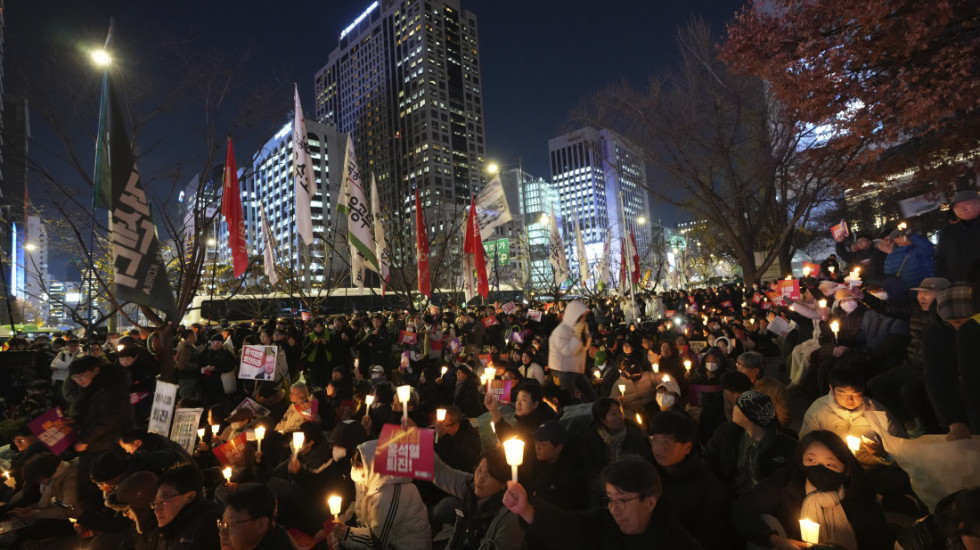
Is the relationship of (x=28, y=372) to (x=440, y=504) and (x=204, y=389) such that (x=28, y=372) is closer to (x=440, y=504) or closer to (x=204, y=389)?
(x=204, y=389)

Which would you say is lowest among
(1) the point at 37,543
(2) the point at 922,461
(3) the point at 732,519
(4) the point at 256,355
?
(1) the point at 37,543

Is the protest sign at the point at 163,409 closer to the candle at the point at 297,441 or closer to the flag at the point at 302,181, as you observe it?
the candle at the point at 297,441

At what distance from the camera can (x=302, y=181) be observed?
10.9 m

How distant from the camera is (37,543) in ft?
14.3

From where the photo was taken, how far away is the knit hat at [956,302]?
Result: 136 inches

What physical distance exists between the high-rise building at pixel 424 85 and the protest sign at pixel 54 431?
270 feet

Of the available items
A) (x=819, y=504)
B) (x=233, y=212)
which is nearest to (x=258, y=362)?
(x=233, y=212)

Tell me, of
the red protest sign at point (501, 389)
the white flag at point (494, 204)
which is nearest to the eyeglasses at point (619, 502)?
the red protest sign at point (501, 389)

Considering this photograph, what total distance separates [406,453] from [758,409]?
2.66 m

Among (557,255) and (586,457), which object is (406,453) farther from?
(557,255)

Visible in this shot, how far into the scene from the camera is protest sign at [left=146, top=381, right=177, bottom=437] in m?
5.64

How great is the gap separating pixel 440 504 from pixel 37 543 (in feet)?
11.9

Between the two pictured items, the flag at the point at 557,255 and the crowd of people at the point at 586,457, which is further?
the flag at the point at 557,255

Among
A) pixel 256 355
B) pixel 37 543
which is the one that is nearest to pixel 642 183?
pixel 256 355
